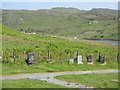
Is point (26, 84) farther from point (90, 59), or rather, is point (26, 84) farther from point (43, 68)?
point (90, 59)

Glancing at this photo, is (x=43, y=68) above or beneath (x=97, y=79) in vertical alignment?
above

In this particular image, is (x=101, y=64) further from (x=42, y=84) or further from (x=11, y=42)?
(x=11, y=42)

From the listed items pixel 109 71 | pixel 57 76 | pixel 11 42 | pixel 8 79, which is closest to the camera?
pixel 8 79

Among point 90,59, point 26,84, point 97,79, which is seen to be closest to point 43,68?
point 90,59

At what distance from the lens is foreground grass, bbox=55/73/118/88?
1287 inches

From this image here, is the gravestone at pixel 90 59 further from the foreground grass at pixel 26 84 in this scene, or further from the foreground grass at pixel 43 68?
the foreground grass at pixel 26 84

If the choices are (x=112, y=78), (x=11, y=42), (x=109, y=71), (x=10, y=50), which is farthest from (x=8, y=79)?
(x=11, y=42)

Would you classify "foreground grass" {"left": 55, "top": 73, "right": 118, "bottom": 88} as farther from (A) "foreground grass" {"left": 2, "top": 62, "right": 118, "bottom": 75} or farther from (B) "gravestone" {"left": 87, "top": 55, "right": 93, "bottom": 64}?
(B) "gravestone" {"left": 87, "top": 55, "right": 93, "bottom": 64}

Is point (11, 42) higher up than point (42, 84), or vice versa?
point (11, 42)

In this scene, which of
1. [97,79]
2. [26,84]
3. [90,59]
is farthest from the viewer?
[90,59]

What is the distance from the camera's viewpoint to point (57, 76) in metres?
37.9

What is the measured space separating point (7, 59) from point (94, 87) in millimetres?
21121

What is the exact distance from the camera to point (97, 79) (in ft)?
118

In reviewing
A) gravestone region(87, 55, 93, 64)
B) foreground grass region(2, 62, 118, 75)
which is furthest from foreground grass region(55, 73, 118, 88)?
gravestone region(87, 55, 93, 64)
